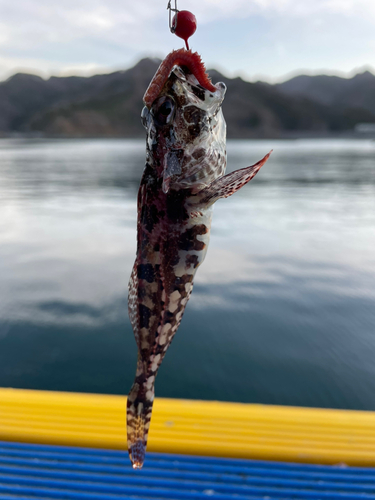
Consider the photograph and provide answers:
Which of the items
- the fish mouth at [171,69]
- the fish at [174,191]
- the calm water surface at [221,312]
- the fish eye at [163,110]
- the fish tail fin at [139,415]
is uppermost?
the fish mouth at [171,69]

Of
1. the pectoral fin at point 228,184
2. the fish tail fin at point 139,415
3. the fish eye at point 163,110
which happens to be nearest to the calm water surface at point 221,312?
the fish tail fin at point 139,415

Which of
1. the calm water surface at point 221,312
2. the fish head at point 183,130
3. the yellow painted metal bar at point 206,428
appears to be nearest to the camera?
the fish head at point 183,130

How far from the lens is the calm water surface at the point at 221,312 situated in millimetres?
6637

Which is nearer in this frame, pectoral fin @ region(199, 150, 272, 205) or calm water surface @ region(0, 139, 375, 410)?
pectoral fin @ region(199, 150, 272, 205)

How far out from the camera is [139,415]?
272 centimetres

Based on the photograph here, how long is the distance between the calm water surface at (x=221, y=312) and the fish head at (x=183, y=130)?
4972 millimetres

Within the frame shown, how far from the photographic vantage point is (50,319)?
8422 mm

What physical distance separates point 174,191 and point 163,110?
506 millimetres

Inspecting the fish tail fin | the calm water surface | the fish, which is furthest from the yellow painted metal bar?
the fish

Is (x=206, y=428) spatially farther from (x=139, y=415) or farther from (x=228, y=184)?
(x=228, y=184)

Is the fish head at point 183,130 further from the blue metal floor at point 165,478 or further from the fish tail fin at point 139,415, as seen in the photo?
the blue metal floor at point 165,478

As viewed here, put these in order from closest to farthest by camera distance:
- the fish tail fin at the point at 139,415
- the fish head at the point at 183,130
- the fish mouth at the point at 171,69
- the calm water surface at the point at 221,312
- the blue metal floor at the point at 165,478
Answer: the fish mouth at the point at 171,69, the fish head at the point at 183,130, the fish tail fin at the point at 139,415, the blue metal floor at the point at 165,478, the calm water surface at the point at 221,312

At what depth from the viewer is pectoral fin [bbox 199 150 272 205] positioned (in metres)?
2.19

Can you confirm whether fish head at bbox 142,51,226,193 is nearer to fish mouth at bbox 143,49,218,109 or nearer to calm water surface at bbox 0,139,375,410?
fish mouth at bbox 143,49,218,109
